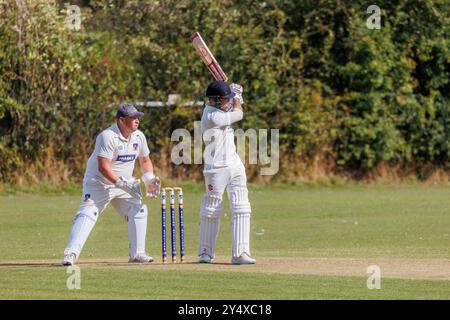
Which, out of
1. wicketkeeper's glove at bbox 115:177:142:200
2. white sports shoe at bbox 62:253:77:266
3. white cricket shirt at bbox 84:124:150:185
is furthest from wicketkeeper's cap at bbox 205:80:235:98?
white sports shoe at bbox 62:253:77:266

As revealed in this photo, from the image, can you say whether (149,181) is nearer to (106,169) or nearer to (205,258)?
(106,169)

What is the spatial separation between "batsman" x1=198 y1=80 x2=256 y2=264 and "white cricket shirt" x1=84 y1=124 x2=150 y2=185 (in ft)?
2.77

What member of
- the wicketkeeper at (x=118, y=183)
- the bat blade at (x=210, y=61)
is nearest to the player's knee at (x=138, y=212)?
the wicketkeeper at (x=118, y=183)

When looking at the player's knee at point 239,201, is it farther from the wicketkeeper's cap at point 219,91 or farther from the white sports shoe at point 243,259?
the wicketkeeper's cap at point 219,91

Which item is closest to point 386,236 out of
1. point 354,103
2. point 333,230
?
point 333,230

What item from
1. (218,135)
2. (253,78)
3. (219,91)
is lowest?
(218,135)

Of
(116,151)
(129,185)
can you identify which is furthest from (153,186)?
(116,151)

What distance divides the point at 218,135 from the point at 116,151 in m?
1.21

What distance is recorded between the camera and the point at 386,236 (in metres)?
18.5

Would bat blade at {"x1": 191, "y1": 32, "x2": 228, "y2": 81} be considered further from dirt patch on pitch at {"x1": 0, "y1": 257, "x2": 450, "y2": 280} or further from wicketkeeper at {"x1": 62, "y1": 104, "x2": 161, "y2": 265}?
dirt patch on pitch at {"x1": 0, "y1": 257, "x2": 450, "y2": 280}

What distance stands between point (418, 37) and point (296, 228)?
42.1 feet

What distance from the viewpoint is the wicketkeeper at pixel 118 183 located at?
13914mm

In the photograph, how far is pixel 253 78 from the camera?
30500mm
